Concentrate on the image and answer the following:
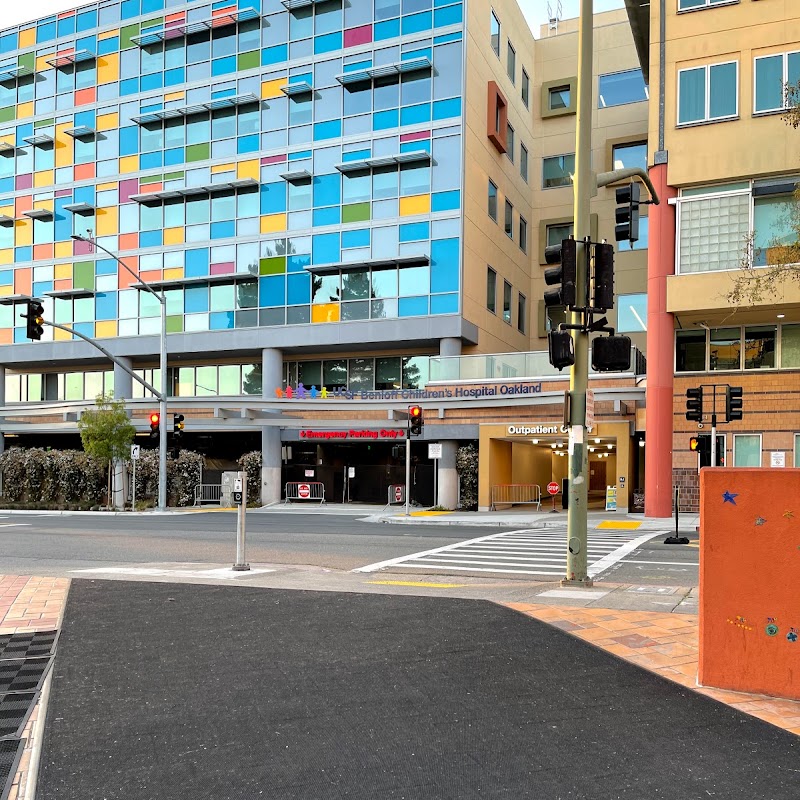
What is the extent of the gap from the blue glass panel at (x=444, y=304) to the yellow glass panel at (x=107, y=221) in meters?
18.9

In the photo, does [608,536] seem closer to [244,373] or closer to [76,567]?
[76,567]

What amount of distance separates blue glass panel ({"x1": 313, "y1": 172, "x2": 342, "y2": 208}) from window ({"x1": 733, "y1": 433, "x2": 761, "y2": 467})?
68.5 ft

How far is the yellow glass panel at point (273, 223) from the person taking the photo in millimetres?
38656

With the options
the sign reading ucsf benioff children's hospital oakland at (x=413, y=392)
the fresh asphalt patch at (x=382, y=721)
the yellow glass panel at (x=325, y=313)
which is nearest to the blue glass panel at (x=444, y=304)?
the sign reading ucsf benioff children's hospital oakland at (x=413, y=392)

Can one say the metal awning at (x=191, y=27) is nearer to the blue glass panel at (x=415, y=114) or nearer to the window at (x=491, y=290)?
the blue glass panel at (x=415, y=114)

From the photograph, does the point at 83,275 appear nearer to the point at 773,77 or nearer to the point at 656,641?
the point at 773,77

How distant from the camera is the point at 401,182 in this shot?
36.6 m

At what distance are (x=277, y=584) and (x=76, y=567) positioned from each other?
4809 mm

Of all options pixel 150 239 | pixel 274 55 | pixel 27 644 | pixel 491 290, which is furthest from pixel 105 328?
pixel 27 644

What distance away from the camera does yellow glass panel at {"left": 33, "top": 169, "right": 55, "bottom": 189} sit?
44.7 m

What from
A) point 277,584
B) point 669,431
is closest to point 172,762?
point 277,584

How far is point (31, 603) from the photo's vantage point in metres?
9.27

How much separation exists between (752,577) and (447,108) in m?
33.6

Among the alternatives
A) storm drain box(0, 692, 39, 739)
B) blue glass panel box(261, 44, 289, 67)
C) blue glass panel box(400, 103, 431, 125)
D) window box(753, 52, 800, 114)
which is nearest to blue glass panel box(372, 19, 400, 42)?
blue glass panel box(400, 103, 431, 125)
